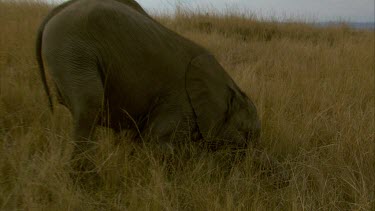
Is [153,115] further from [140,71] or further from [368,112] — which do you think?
[368,112]

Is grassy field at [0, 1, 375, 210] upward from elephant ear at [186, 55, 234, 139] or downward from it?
downward

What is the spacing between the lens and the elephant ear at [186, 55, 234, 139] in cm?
239

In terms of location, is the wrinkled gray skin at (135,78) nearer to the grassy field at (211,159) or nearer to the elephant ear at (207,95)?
the elephant ear at (207,95)

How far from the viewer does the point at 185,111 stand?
2383mm

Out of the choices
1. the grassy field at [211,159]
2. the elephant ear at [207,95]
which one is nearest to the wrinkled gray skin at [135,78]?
the elephant ear at [207,95]

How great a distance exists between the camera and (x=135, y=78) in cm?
219

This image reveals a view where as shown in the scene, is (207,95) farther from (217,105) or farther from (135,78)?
(135,78)

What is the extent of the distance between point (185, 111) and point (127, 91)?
15.0 inches

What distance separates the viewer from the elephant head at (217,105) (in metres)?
2.39

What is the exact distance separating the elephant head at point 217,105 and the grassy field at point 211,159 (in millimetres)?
157

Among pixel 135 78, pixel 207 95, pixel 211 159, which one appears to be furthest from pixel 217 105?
pixel 135 78

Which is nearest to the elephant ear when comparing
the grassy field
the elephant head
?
the elephant head

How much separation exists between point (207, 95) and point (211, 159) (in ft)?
1.37

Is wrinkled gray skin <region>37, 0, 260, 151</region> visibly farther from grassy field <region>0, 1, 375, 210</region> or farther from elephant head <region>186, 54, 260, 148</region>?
grassy field <region>0, 1, 375, 210</region>
